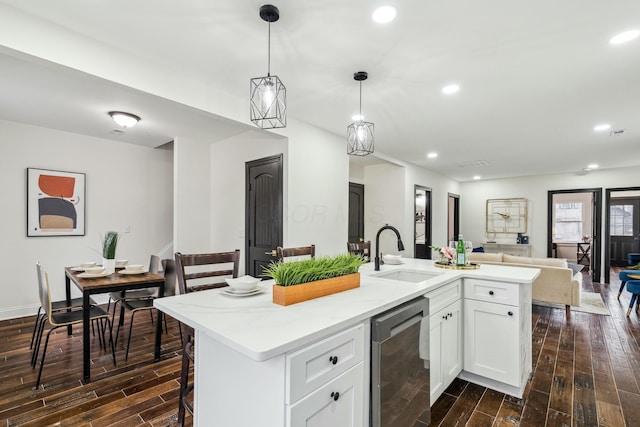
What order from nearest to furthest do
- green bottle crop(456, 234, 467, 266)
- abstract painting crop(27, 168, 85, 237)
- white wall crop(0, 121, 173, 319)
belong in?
green bottle crop(456, 234, 467, 266) → white wall crop(0, 121, 173, 319) → abstract painting crop(27, 168, 85, 237)

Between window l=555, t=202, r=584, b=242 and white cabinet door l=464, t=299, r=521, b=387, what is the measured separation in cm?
Answer: 936

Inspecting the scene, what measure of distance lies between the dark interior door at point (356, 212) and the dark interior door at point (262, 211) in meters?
2.46

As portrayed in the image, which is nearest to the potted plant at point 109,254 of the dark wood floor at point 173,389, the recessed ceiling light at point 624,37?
the dark wood floor at point 173,389

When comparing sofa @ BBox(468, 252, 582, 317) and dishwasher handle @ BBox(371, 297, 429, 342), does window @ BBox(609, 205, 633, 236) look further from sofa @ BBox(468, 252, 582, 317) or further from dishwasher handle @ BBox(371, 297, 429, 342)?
dishwasher handle @ BBox(371, 297, 429, 342)

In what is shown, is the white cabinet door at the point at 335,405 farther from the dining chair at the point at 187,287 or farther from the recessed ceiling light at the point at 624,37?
the recessed ceiling light at the point at 624,37

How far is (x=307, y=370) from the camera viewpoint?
113cm

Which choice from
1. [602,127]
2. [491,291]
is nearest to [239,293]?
[491,291]

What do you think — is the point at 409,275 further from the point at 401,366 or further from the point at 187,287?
the point at 187,287

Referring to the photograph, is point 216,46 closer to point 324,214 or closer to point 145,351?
point 324,214

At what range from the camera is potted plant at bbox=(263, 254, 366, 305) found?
1.55 meters

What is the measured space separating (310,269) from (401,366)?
676 mm

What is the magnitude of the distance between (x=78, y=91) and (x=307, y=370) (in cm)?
352

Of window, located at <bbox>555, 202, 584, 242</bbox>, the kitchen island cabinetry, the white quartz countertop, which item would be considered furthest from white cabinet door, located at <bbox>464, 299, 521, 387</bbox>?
window, located at <bbox>555, 202, 584, 242</bbox>

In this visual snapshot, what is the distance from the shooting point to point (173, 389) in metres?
2.41
